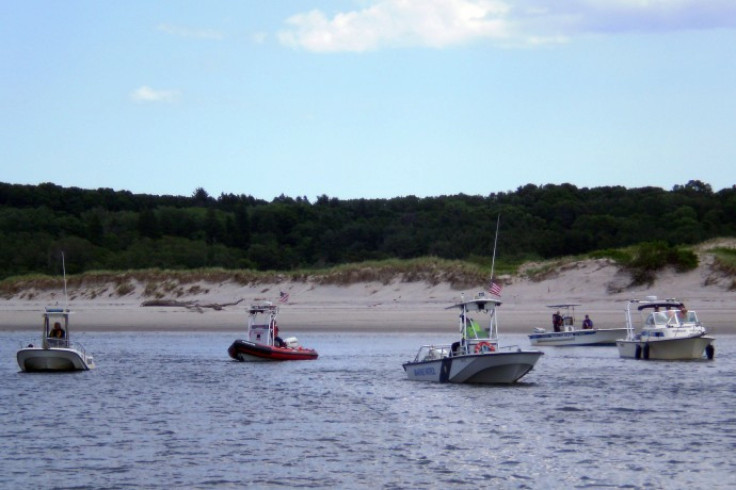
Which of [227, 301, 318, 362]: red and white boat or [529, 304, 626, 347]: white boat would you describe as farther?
[529, 304, 626, 347]: white boat

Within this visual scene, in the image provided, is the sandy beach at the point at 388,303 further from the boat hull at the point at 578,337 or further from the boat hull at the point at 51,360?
the boat hull at the point at 51,360

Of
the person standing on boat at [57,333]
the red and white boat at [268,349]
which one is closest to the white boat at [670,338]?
the red and white boat at [268,349]

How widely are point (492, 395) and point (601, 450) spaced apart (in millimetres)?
7651

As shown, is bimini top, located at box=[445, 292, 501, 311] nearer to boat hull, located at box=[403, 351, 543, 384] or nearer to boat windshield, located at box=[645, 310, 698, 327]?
boat hull, located at box=[403, 351, 543, 384]

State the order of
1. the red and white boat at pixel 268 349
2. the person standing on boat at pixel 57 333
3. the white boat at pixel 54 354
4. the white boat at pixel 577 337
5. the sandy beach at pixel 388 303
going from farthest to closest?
the sandy beach at pixel 388 303 → the white boat at pixel 577 337 → the red and white boat at pixel 268 349 → the person standing on boat at pixel 57 333 → the white boat at pixel 54 354

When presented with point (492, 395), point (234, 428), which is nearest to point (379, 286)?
point (492, 395)

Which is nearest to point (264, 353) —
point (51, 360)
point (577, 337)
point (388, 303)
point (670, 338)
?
point (51, 360)

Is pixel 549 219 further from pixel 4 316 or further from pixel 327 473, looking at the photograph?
pixel 327 473

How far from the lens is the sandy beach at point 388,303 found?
50.9m

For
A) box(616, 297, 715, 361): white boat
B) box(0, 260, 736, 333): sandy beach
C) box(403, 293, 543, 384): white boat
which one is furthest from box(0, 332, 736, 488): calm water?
box(0, 260, 736, 333): sandy beach

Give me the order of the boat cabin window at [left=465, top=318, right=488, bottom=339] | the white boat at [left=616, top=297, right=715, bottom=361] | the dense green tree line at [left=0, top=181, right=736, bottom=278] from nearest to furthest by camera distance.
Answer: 1. the boat cabin window at [left=465, top=318, right=488, bottom=339]
2. the white boat at [left=616, top=297, right=715, bottom=361]
3. the dense green tree line at [left=0, top=181, right=736, bottom=278]

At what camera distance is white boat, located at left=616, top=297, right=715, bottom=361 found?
118 feet

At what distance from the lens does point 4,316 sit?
60.9 meters

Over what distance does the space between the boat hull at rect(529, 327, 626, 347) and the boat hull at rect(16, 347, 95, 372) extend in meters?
16.7
